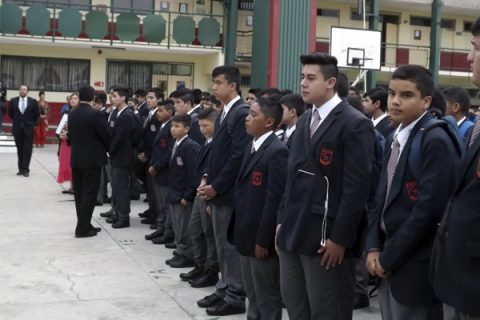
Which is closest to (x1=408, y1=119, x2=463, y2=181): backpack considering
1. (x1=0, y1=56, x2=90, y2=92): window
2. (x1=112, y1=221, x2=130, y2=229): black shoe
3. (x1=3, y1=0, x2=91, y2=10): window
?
(x1=112, y1=221, x2=130, y2=229): black shoe

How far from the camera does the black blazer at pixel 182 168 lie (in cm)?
677

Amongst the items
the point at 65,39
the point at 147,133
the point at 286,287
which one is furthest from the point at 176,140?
the point at 65,39

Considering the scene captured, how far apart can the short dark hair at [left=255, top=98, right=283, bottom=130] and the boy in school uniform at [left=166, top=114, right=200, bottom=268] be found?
6.91 feet

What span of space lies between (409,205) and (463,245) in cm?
67

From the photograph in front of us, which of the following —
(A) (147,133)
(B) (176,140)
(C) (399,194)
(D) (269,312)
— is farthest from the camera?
(A) (147,133)

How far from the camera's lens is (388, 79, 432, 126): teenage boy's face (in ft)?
11.1

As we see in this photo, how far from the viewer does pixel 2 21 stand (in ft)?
67.6

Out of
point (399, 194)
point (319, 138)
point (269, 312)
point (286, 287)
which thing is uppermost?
point (319, 138)

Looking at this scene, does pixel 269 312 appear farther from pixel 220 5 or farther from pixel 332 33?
pixel 220 5

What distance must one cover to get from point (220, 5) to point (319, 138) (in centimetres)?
2087

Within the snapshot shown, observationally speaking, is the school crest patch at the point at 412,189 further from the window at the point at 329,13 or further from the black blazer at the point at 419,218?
the window at the point at 329,13

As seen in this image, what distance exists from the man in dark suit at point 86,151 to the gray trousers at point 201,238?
2.20 meters

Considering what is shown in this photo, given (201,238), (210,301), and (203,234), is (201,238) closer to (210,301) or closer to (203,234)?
(203,234)

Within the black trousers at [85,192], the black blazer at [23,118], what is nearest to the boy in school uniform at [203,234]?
the black trousers at [85,192]
